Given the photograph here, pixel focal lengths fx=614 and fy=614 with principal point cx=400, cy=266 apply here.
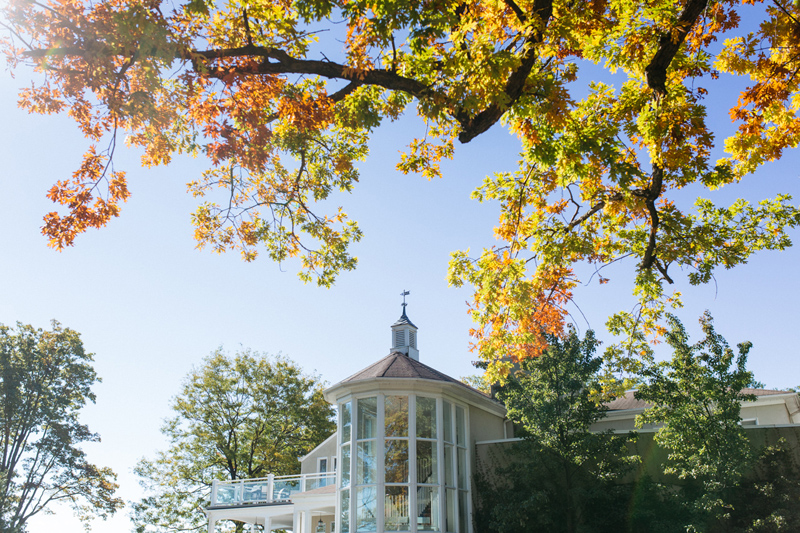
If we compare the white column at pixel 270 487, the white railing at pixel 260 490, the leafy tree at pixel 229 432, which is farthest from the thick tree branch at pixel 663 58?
the leafy tree at pixel 229 432

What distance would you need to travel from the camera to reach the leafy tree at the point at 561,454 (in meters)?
14.6

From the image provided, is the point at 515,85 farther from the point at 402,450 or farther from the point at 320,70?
the point at 402,450

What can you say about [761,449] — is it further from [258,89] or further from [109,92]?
[109,92]

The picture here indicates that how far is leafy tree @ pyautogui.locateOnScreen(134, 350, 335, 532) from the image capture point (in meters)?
29.5

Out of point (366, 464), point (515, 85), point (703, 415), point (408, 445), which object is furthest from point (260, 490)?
point (515, 85)

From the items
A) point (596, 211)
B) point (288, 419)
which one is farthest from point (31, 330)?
point (596, 211)

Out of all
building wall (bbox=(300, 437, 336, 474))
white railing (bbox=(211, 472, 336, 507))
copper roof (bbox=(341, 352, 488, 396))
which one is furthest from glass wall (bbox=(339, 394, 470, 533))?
building wall (bbox=(300, 437, 336, 474))

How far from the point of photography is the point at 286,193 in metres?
9.24

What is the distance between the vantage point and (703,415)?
1355 centimetres

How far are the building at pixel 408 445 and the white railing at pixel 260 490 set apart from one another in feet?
3.44

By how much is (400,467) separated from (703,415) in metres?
7.16

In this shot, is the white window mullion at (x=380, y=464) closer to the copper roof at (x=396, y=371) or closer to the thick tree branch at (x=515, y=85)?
the copper roof at (x=396, y=371)

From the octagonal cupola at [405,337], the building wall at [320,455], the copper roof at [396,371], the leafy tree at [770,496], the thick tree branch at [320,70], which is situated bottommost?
the leafy tree at [770,496]

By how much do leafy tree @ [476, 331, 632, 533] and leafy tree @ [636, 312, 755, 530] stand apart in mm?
1289
